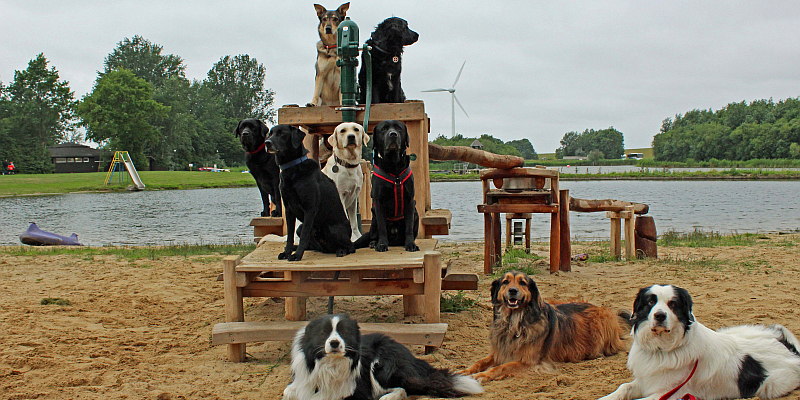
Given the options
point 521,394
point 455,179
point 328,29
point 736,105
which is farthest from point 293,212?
point 736,105

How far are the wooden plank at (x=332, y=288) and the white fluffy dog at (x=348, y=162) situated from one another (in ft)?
3.04

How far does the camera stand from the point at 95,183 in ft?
136

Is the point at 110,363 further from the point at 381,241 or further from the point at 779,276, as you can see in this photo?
the point at 779,276

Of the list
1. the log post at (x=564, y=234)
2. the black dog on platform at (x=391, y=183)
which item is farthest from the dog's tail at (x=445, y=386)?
the log post at (x=564, y=234)

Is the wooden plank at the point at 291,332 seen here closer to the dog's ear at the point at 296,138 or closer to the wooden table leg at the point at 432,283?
the wooden table leg at the point at 432,283

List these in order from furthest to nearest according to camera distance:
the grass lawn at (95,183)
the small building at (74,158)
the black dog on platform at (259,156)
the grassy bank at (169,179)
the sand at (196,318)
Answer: the small building at (74,158) < the grassy bank at (169,179) < the grass lawn at (95,183) < the black dog on platform at (259,156) < the sand at (196,318)

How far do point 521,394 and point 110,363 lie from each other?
10.3ft

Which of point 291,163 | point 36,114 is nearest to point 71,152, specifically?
point 36,114

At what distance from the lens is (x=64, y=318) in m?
5.21

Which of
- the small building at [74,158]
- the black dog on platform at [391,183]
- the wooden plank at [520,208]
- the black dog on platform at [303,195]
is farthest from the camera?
the small building at [74,158]

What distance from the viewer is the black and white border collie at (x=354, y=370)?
3.01 m

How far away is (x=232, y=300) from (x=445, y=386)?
1.86 metres

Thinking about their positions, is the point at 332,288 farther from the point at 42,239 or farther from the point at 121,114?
the point at 121,114

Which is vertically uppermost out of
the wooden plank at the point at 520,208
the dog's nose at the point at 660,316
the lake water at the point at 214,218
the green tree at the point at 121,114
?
the green tree at the point at 121,114
